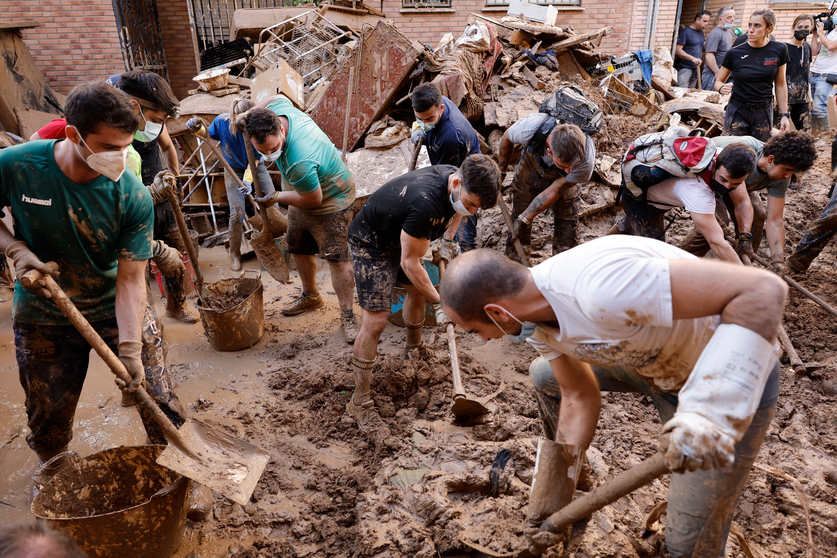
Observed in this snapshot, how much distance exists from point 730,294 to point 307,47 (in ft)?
26.2

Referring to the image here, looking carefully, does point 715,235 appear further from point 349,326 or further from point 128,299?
point 128,299

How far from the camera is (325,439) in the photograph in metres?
3.33

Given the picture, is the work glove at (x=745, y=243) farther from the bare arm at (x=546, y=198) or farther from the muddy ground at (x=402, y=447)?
the bare arm at (x=546, y=198)

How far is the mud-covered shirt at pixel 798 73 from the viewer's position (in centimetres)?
650

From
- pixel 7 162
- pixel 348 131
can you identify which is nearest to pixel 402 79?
pixel 348 131

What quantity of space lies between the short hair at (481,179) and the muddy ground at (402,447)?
1363mm

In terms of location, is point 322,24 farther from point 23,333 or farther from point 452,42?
point 23,333

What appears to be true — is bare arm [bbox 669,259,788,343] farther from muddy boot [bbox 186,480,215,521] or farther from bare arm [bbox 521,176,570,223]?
bare arm [bbox 521,176,570,223]

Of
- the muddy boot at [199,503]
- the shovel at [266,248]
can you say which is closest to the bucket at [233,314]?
the shovel at [266,248]

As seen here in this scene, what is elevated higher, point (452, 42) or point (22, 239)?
point (452, 42)

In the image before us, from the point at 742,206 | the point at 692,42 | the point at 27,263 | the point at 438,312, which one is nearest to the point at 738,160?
the point at 742,206

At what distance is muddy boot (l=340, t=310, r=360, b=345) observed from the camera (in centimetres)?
441

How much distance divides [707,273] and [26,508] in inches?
135

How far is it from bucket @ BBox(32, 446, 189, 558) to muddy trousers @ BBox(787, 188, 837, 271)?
5.39 metres
